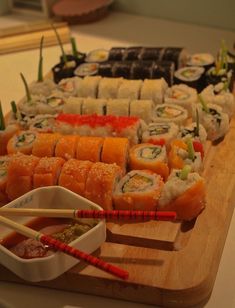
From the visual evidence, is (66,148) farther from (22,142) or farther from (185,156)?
(185,156)

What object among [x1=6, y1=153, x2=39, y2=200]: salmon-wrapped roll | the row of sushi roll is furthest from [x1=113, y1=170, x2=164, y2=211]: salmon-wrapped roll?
[x1=6, y1=153, x2=39, y2=200]: salmon-wrapped roll

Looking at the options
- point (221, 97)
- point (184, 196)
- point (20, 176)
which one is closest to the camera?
point (184, 196)

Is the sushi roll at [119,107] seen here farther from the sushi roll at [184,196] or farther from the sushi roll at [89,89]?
the sushi roll at [184,196]

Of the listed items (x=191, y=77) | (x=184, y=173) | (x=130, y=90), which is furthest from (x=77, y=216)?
(x=191, y=77)

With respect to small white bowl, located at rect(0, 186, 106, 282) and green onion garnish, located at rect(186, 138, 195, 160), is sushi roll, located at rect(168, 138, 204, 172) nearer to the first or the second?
green onion garnish, located at rect(186, 138, 195, 160)

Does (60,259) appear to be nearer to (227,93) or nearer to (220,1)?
(227,93)

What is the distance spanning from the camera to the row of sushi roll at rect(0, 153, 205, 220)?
1.48m

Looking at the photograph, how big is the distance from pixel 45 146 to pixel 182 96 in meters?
0.58

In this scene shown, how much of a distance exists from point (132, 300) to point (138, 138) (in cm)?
61

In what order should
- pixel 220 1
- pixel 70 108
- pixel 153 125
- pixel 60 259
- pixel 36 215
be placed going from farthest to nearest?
pixel 220 1 < pixel 70 108 < pixel 153 125 < pixel 36 215 < pixel 60 259

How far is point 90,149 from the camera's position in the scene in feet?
5.43

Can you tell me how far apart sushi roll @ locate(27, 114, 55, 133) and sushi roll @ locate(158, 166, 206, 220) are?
1.73 feet

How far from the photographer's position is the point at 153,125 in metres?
1.81

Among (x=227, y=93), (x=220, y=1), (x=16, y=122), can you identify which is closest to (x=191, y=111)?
(x=227, y=93)
